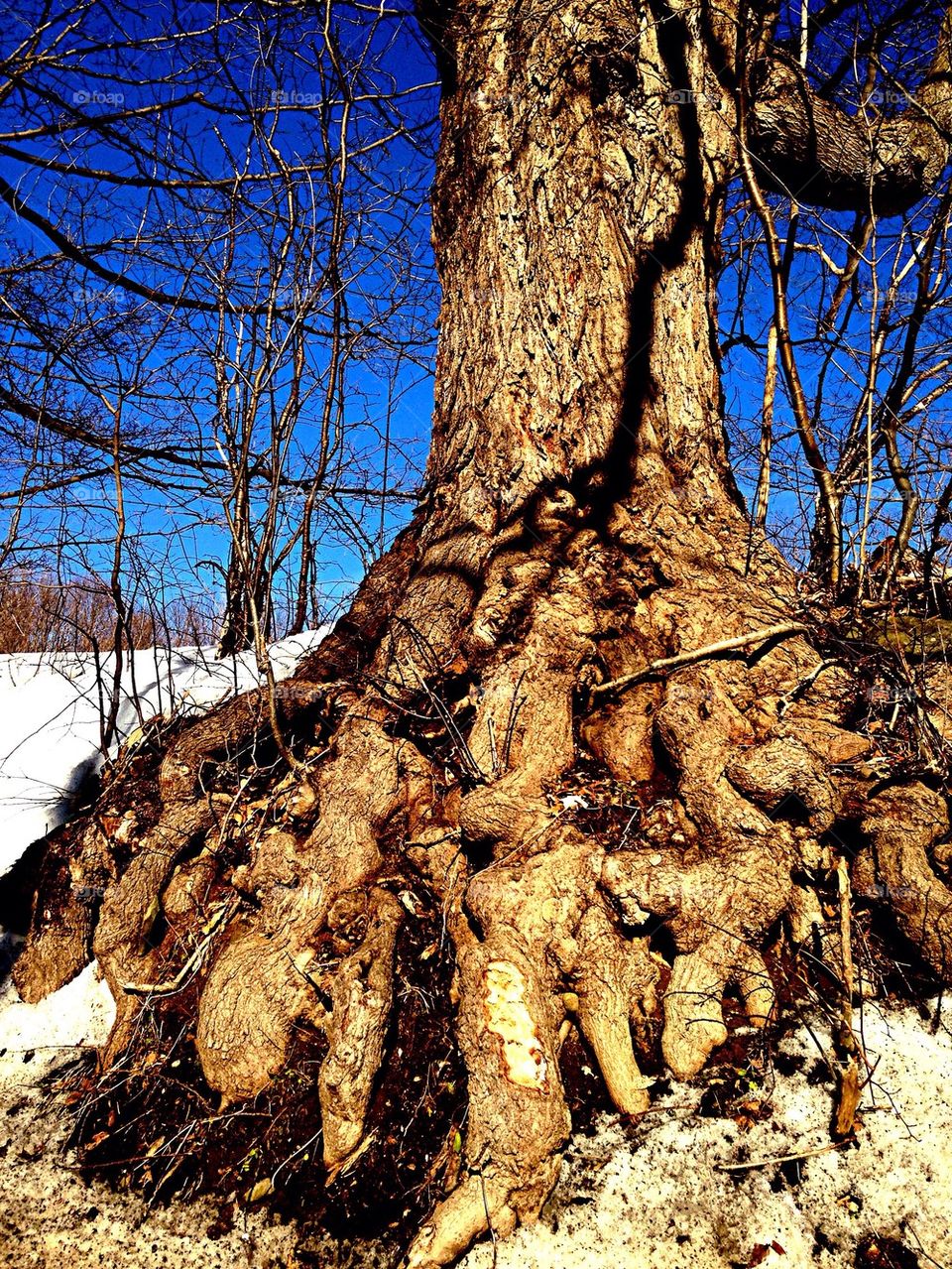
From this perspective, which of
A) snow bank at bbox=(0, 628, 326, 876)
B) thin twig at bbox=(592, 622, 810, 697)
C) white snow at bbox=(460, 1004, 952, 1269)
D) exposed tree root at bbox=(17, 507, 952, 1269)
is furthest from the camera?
snow bank at bbox=(0, 628, 326, 876)

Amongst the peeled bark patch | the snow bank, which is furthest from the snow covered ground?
the snow bank

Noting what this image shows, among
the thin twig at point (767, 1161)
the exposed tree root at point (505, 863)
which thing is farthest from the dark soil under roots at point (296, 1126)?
the thin twig at point (767, 1161)

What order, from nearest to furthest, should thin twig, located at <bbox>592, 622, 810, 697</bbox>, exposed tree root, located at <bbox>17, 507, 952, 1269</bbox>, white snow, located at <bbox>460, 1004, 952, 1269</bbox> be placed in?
white snow, located at <bbox>460, 1004, 952, 1269</bbox> → exposed tree root, located at <bbox>17, 507, 952, 1269</bbox> → thin twig, located at <bbox>592, 622, 810, 697</bbox>

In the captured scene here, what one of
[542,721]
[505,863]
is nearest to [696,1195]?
[505,863]

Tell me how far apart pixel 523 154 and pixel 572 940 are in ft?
9.01

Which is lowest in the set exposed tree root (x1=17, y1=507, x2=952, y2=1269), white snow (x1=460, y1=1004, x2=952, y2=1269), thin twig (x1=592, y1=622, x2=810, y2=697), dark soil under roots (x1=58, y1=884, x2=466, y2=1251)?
white snow (x1=460, y1=1004, x2=952, y2=1269)

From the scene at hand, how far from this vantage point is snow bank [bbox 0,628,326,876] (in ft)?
7.91

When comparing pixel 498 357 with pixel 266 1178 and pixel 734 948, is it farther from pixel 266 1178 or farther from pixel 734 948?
pixel 266 1178

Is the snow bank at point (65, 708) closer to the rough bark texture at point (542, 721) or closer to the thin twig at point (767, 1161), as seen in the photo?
the rough bark texture at point (542, 721)

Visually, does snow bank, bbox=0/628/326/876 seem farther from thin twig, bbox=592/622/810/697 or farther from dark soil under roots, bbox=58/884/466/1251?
thin twig, bbox=592/622/810/697

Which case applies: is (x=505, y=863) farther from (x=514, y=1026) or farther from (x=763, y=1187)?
(x=763, y=1187)

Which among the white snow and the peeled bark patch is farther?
the peeled bark patch

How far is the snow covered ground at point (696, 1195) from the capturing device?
4.39ft

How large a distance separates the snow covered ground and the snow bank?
956mm
